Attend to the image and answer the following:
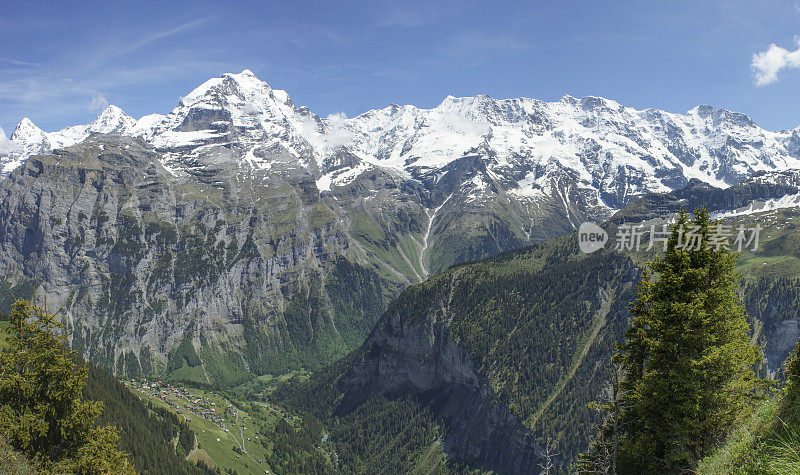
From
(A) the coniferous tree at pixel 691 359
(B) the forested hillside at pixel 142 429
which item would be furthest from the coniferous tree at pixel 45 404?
(B) the forested hillside at pixel 142 429

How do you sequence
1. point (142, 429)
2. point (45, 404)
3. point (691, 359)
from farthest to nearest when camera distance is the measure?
1. point (142, 429)
2. point (45, 404)
3. point (691, 359)

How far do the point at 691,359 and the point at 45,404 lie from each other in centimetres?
4211

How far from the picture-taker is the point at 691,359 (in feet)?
89.0

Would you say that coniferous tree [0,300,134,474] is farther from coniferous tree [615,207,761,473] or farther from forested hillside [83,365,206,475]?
forested hillside [83,365,206,475]

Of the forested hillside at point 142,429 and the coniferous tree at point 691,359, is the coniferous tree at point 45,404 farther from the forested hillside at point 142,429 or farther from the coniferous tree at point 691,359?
the forested hillside at point 142,429

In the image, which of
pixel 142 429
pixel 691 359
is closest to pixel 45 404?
pixel 691 359

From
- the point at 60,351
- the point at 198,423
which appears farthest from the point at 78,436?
the point at 198,423

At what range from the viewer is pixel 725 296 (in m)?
27.2

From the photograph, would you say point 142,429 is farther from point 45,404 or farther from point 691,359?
point 691,359

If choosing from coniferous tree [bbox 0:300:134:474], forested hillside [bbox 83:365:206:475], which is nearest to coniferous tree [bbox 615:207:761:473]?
coniferous tree [bbox 0:300:134:474]

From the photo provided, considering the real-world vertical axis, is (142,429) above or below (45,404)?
below

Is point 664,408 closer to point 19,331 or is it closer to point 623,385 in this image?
point 623,385

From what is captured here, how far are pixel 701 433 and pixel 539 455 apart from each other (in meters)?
189

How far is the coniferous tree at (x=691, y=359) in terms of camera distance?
87.7 feet
